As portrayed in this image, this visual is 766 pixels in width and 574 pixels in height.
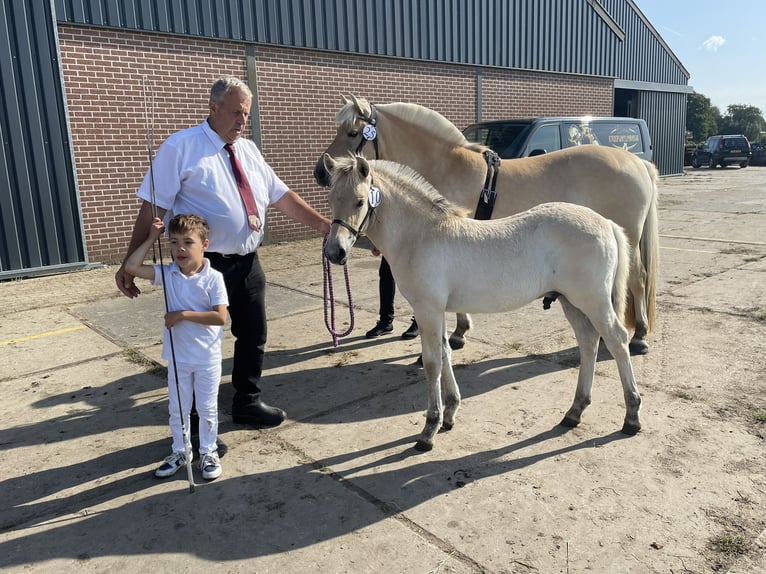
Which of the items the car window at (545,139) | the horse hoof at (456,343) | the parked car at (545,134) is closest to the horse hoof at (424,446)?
the horse hoof at (456,343)

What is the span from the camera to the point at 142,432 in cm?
378

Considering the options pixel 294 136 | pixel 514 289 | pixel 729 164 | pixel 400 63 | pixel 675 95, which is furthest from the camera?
pixel 729 164

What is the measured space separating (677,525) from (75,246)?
881cm

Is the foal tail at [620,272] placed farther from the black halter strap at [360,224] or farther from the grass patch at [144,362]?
the grass patch at [144,362]

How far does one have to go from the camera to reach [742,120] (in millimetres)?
71938

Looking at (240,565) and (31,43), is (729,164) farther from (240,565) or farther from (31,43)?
(240,565)

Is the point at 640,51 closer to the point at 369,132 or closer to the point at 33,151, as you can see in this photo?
the point at 369,132

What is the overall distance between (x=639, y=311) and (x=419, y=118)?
8.61ft

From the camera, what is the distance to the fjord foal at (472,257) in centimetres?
337

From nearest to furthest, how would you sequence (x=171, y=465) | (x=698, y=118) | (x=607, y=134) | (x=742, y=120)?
(x=171, y=465)
(x=607, y=134)
(x=698, y=118)
(x=742, y=120)

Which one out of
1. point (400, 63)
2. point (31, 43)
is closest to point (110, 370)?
point (31, 43)

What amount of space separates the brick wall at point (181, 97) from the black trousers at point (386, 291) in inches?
204

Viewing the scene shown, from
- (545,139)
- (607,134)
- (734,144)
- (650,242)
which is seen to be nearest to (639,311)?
(650,242)

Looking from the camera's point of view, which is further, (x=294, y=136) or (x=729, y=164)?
(x=729, y=164)
